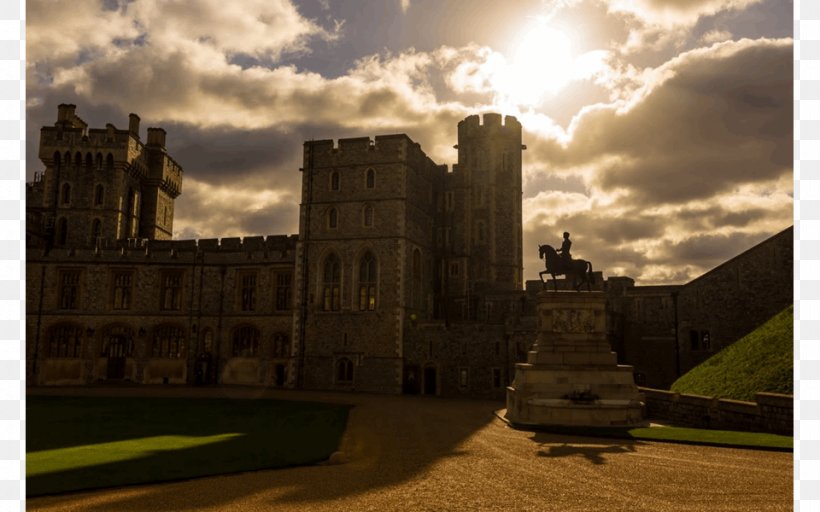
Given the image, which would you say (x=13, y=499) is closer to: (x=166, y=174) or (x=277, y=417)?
(x=277, y=417)

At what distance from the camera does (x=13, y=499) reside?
5.76 metres

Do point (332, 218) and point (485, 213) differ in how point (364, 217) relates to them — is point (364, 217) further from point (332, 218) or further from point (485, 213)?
point (485, 213)

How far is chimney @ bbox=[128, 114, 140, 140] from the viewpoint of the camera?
48.9 metres

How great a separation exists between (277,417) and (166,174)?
38282mm

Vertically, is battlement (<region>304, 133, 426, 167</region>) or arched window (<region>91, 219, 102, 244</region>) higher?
battlement (<region>304, 133, 426, 167</region>)

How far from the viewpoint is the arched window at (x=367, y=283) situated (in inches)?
1439

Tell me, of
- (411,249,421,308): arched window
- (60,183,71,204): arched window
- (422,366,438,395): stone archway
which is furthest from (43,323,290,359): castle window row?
(60,183,71,204): arched window

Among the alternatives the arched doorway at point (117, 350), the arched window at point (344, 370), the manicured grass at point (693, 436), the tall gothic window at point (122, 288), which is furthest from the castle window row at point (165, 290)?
the manicured grass at point (693, 436)

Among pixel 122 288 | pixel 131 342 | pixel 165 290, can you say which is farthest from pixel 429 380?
pixel 122 288

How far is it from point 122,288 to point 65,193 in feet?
39.7

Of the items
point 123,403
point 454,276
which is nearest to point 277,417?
point 123,403

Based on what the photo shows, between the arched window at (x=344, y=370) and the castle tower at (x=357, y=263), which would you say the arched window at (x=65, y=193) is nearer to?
the castle tower at (x=357, y=263)

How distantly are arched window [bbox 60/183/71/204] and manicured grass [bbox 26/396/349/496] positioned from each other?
84.4 ft

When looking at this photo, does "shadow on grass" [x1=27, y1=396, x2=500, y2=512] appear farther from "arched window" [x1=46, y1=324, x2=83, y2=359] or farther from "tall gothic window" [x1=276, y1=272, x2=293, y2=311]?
"arched window" [x1=46, y1=324, x2=83, y2=359]
